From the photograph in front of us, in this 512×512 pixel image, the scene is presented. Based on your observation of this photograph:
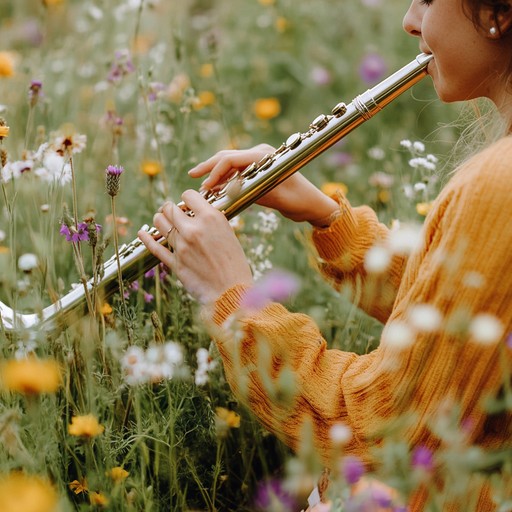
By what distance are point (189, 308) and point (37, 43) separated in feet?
6.21

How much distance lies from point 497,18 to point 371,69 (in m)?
1.86

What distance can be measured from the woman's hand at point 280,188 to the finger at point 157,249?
0.16 meters

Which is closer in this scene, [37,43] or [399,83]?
[399,83]

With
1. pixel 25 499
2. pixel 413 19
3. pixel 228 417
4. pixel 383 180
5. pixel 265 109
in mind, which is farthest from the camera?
pixel 265 109

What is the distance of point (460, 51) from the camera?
990 millimetres

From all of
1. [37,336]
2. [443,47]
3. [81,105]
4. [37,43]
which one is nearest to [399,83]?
[443,47]

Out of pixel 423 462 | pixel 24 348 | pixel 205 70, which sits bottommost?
pixel 423 462

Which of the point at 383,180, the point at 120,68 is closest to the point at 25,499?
the point at 120,68

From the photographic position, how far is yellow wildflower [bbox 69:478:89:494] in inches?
39.6

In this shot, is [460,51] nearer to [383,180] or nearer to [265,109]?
[383,180]

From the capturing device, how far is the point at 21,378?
0.79m

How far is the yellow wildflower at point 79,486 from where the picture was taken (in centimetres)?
101

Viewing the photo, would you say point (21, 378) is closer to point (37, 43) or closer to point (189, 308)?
point (189, 308)

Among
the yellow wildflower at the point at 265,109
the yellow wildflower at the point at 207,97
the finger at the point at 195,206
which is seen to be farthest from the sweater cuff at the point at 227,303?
the yellow wildflower at the point at 265,109
